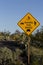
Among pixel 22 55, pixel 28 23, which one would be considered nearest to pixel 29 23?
pixel 28 23

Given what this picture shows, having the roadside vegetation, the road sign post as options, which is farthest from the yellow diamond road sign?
the roadside vegetation

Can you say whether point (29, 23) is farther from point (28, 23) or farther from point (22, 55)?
point (22, 55)

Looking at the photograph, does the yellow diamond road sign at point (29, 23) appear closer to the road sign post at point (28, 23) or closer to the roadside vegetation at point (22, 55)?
the road sign post at point (28, 23)

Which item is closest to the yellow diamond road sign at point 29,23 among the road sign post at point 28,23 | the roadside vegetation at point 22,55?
the road sign post at point 28,23

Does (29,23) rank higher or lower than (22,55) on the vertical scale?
higher

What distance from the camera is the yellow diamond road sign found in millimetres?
18541

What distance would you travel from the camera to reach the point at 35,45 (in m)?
24.7

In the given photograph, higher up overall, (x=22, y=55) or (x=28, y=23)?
(x=28, y=23)

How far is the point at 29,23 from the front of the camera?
18547 mm

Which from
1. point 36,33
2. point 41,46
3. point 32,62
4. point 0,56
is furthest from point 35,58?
point 36,33

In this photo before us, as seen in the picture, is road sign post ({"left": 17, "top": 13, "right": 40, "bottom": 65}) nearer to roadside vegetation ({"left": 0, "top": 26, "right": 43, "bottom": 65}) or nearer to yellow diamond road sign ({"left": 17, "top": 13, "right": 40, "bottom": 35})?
yellow diamond road sign ({"left": 17, "top": 13, "right": 40, "bottom": 35})

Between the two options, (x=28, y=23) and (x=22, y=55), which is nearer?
(x=28, y=23)

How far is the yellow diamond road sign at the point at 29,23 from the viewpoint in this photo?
60.8 ft

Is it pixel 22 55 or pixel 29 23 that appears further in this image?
pixel 22 55
